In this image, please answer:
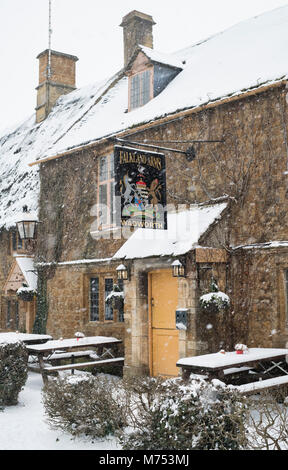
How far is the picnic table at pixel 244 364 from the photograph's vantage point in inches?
292

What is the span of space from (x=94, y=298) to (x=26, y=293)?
235 cm

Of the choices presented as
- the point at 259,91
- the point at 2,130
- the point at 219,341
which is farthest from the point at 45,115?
the point at 219,341

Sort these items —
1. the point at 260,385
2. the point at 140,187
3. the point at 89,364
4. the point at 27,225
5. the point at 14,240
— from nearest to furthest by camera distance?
the point at 260,385 → the point at 140,187 → the point at 89,364 → the point at 27,225 → the point at 14,240

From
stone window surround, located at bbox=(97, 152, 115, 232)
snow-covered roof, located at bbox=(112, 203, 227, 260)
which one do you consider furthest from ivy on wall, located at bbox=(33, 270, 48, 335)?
snow-covered roof, located at bbox=(112, 203, 227, 260)

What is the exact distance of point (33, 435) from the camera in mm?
6895

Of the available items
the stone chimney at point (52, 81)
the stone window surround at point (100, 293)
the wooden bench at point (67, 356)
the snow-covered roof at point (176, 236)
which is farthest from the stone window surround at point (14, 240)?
the snow-covered roof at point (176, 236)

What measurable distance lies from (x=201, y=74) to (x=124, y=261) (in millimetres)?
4820

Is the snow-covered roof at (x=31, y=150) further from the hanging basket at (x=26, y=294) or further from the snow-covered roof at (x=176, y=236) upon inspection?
the snow-covered roof at (x=176, y=236)

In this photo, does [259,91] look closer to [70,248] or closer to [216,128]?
[216,128]

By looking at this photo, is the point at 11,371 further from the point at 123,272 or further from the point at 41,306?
the point at 41,306

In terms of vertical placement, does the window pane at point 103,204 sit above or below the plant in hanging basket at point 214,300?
above

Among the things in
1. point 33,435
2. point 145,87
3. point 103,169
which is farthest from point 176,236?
point 145,87

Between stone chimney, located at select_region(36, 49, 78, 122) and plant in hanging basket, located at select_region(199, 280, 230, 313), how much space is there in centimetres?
1325

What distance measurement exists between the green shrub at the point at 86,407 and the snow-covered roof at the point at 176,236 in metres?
3.31
